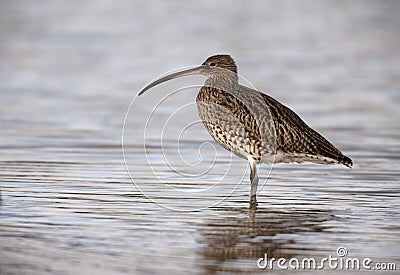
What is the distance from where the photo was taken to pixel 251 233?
827 cm

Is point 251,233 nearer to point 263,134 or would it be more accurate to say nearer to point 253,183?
point 253,183

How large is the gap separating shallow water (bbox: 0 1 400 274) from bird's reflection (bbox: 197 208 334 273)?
16 mm

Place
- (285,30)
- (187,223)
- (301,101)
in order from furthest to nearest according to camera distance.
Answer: (285,30) < (301,101) < (187,223)

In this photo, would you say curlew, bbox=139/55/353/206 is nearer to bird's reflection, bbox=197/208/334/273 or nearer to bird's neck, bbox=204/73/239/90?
bird's neck, bbox=204/73/239/90

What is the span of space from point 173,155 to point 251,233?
353 cm

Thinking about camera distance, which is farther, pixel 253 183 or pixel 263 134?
pixel 263 134

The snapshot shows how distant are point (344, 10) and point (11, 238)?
21487 mm

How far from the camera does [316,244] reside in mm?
7883

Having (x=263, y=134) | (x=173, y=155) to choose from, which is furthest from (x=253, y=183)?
(x=173, y=155)

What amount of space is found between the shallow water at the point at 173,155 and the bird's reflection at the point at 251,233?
16 mm

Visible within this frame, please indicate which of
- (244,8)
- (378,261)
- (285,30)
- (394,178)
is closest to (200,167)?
(394,178)

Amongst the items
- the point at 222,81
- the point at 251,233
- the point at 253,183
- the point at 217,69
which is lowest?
the point at 251,233

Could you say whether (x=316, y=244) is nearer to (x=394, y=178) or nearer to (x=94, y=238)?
(x=94, y=238)

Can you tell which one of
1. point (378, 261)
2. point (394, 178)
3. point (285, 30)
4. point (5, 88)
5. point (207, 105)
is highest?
point (285, 30)
